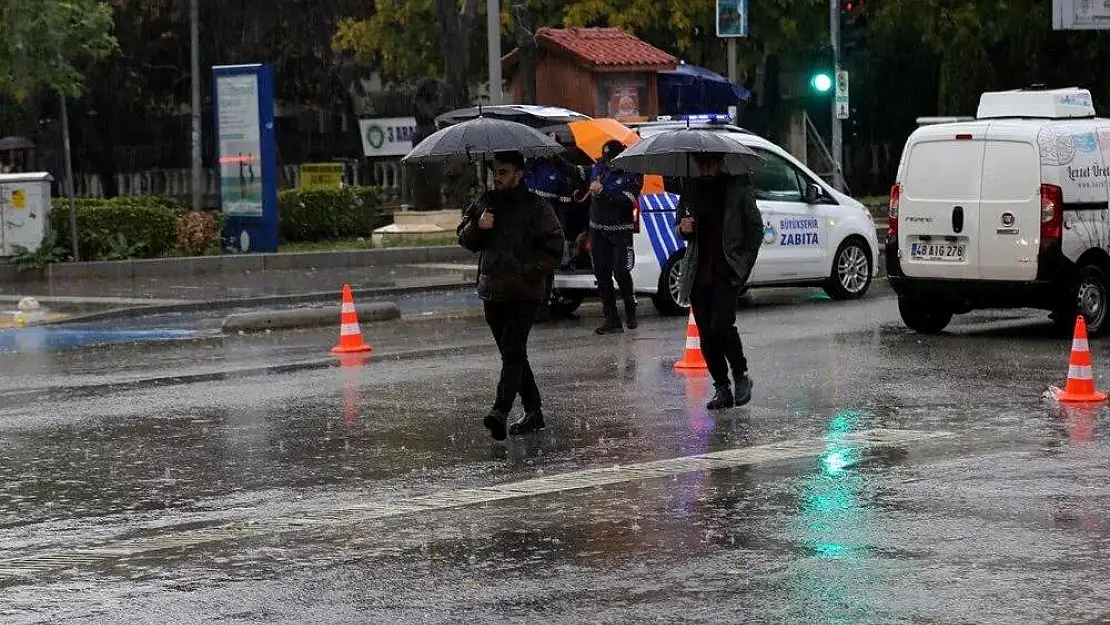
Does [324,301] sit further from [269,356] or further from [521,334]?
[521,334]

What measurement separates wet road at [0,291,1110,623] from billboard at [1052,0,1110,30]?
1804 cm

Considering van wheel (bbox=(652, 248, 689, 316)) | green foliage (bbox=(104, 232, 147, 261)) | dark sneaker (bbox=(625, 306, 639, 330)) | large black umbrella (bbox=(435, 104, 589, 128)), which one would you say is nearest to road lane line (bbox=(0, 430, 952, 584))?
dark sneaker (bbox=(625, 306, 639, 330))

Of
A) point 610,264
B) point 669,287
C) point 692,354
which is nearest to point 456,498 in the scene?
point 692,354

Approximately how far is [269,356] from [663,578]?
30.1 feet

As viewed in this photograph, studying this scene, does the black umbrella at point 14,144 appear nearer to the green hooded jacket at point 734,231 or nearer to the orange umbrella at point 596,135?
the orange umbrella at point 596,135

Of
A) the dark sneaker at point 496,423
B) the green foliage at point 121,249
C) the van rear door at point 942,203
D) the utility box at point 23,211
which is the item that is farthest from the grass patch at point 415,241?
the dark sneaker at point 496,423

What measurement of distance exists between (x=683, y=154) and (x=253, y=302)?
33.6 feet

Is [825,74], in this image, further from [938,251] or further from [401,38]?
[938,251]

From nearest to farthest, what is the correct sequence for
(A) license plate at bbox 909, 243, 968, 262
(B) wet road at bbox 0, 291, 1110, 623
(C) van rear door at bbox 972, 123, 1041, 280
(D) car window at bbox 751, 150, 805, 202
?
(B) wet road at bbox 0, 291, 1110, 623 < (C) van rear door at bbox 972, 123, 1041, 280 < (A) license plate at bbox 909, 243, 968, 262 < (D) car window at bbox 751, 150, 805, 202

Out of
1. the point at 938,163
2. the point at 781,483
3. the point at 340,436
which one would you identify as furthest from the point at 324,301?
the point at 781,483

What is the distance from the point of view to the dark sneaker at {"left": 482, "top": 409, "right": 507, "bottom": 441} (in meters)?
10.5

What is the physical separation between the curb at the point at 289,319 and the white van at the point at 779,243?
189 centimetres

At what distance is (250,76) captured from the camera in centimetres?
2714

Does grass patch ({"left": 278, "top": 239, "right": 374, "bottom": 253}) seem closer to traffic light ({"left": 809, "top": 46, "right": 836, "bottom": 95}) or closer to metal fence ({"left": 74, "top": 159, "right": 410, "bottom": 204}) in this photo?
traffic light ({"left": 809, "top": 46, "right": 836, "bottom": 95})
